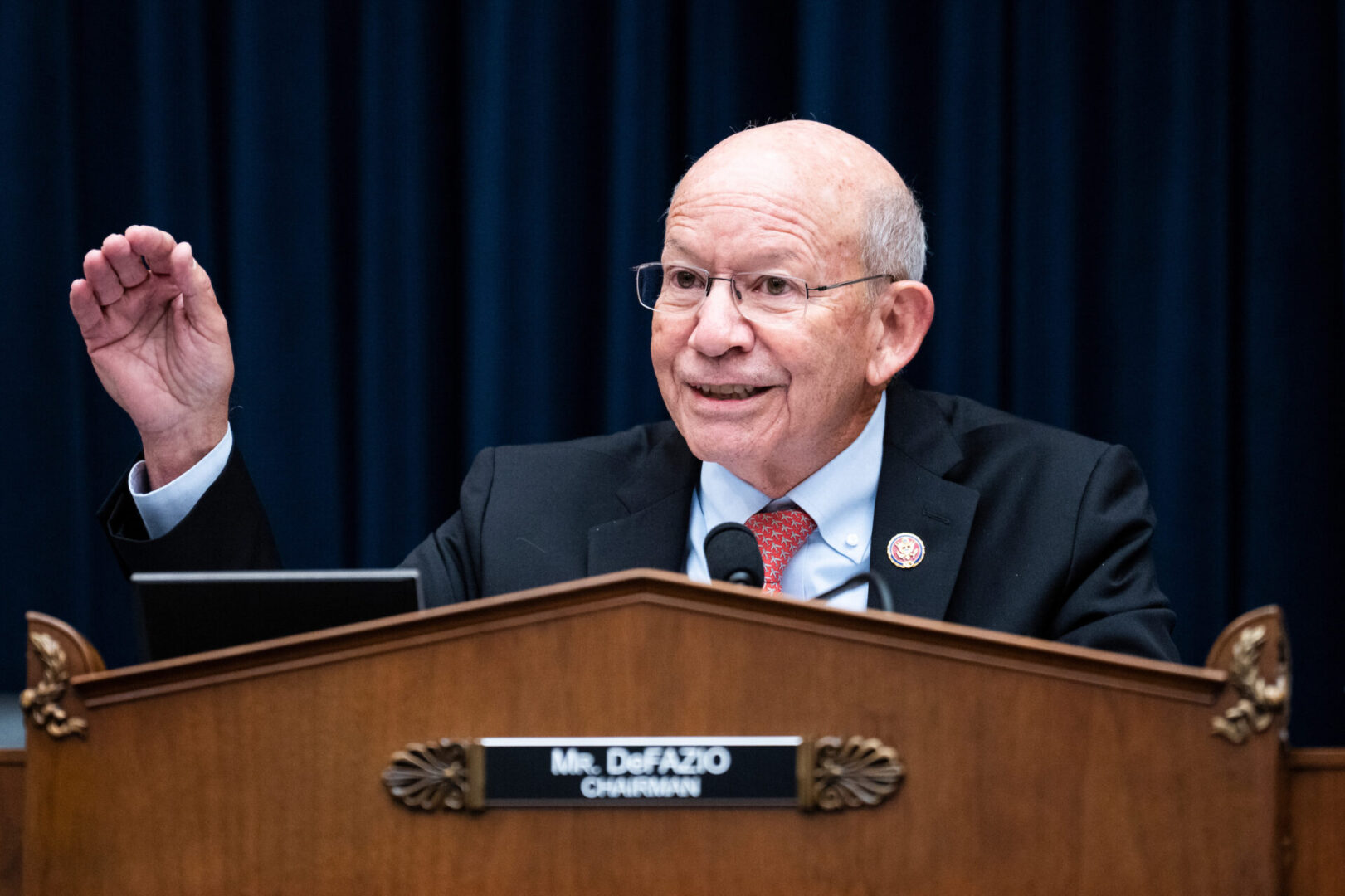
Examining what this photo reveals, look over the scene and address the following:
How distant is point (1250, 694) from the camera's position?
90cm

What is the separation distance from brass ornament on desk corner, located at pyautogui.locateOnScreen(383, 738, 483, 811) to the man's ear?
109 centimetres

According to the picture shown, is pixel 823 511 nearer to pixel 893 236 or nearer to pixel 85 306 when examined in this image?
pixel 893 236

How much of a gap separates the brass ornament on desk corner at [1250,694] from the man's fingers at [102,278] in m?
1.29

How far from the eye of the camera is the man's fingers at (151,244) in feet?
5.10

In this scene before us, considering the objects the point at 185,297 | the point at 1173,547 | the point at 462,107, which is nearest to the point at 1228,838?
the point at 185,297

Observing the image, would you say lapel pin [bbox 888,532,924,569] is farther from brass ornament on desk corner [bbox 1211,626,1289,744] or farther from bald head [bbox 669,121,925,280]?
brass ornament on desk corner [bbox 1211,626,1289,744]

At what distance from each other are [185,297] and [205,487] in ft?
0.80

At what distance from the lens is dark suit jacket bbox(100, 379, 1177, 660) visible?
1638mm

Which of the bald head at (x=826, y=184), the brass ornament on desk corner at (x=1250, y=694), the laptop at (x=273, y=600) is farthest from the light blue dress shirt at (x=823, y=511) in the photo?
the brass ornament on desk corner at (x=1250, y=694)

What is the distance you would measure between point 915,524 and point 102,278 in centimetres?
105

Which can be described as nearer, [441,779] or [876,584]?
[441,779]

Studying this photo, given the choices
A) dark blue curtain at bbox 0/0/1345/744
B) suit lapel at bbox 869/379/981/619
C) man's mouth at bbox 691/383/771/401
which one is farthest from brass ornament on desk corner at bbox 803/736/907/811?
dark blue curtain at bbox 0/0/1345/744

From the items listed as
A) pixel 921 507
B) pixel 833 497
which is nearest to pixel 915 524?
pixel 921 507

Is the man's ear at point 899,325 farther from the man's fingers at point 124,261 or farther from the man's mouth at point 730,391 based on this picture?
the man's fingers at point 124,261
